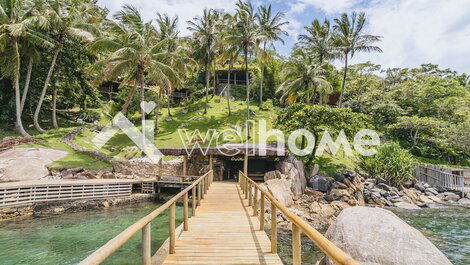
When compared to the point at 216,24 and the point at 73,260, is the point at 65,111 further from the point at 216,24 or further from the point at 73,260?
the point at 73,260

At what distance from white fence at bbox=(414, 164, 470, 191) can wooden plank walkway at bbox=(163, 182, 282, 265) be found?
21109mm

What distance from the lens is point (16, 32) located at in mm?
21781

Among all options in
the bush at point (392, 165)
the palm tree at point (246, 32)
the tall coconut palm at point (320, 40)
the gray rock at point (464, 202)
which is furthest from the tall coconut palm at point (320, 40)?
the gray rock at point (464, 202)

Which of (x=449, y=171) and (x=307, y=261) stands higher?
(x=449, y=171)

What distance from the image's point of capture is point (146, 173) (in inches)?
898

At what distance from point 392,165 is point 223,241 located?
70.6 ft

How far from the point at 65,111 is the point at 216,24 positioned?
21290 mm

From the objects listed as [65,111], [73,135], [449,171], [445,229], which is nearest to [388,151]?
[449,171]

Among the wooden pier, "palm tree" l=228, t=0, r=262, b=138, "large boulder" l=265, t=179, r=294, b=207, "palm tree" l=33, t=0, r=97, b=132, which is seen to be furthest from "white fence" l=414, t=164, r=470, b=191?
A: "palm tree" l=33, t=0, r=97, b=132

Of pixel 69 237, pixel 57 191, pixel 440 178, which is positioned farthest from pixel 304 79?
pixel 69 237

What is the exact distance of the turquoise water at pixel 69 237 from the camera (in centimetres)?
961

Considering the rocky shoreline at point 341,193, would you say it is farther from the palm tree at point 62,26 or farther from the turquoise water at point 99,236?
the palm tree at point 62,26

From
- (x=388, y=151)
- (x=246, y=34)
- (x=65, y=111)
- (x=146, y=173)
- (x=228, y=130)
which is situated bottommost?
(x=146, y=173)

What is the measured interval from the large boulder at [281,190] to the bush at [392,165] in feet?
32.0
